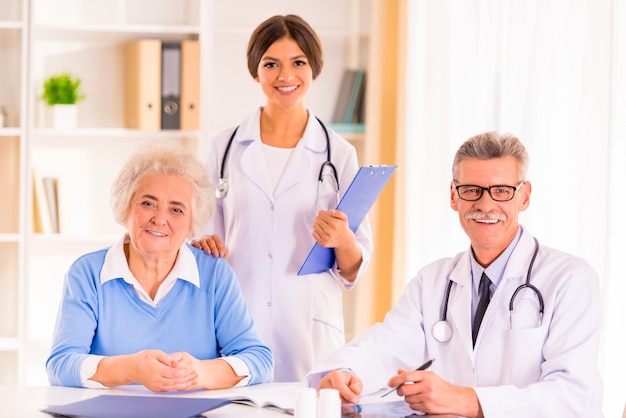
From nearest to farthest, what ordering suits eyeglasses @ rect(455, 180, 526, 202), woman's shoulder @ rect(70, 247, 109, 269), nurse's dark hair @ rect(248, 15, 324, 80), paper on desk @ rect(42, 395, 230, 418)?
paper on desk @ rect(42, 395, 230, 418)
eyeglasses @ rect(455, 180, 526, 202)
woman's shoulder @ rect(70, 247, 109, 269)
nurse's dark hair @ rect(248, 15, 324, 80)

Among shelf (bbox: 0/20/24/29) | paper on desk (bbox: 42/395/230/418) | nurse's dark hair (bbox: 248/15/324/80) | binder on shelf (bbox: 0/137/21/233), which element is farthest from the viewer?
binder on shelf (bbox: 0/137/21/233)

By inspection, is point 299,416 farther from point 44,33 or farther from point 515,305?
point 44,33

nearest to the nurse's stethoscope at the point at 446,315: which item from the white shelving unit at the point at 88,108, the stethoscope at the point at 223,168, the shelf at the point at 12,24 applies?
the stethoscope at the point at 223,168

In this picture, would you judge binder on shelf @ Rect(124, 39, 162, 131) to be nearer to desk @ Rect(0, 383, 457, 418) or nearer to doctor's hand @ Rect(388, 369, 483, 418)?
desk @ Rect(0, 383, 457, 418)

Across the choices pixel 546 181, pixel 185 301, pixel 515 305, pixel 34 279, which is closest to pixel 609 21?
pixel 546 181

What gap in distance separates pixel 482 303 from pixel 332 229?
1.74ft

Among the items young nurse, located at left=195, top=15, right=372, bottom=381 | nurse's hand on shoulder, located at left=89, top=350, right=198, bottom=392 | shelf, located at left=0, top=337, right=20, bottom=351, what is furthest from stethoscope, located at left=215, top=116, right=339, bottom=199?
shelf, located at left=0, top=337, right=20, bottom=351

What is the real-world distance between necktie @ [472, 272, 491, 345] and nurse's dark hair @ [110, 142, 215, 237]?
0.77 m

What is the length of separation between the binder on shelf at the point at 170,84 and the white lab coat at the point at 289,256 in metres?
1.57

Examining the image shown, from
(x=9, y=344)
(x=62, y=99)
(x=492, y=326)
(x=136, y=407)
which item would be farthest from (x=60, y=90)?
(x=492, y=326)

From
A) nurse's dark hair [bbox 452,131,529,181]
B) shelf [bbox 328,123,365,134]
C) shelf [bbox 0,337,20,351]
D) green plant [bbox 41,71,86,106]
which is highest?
green plant [bbox 41,71,86,106]

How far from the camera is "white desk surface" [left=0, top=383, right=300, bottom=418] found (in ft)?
6.16

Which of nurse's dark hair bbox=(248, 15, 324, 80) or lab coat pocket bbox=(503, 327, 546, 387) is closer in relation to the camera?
lab coat pocket bbox=(503, 327, 546, 387)

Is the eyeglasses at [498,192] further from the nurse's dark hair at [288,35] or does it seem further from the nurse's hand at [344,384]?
the nurse's dark hair at [288,35]
